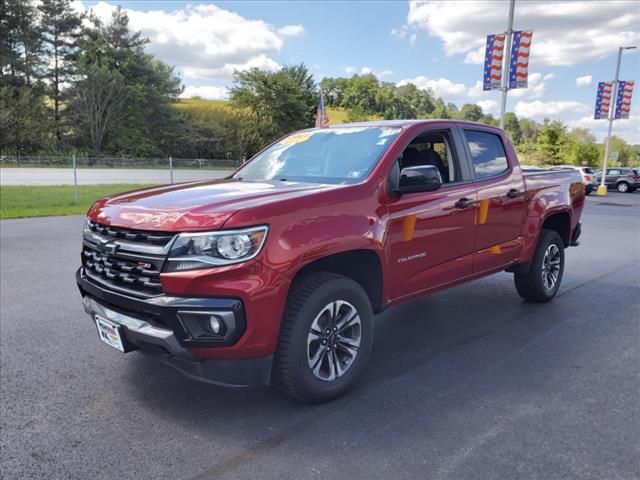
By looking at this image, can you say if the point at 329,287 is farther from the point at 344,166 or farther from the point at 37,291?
the point at 37,291

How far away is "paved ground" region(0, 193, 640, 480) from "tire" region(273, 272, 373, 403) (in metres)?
0.18

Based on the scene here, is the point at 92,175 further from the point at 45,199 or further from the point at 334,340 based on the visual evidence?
the point at 334,340

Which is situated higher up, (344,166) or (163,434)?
(344,166)

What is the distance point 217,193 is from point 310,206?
0.70 metres

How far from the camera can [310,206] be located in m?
2.92

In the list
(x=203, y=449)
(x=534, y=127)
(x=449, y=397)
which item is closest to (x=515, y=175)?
(x=449, y=397)

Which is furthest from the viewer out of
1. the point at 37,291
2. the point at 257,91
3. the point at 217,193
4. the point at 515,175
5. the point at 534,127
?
the point at 534,127

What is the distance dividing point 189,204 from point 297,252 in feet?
2.29

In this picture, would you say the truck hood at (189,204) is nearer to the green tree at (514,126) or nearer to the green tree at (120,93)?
the green tree at (120,93)

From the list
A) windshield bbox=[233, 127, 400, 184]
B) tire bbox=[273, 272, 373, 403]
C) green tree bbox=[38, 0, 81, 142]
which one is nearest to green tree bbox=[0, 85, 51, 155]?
green tree bbox=[38, 0, 81, 142]

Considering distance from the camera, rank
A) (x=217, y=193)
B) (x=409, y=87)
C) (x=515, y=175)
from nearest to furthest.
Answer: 1. (x=217, y=193)
2. (x=515, y=175)
3. (x=409, y=87)

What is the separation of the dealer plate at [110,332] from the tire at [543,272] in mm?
4066

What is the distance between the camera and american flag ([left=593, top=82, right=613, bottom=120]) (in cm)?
2958

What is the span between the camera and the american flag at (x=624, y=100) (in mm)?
30016
